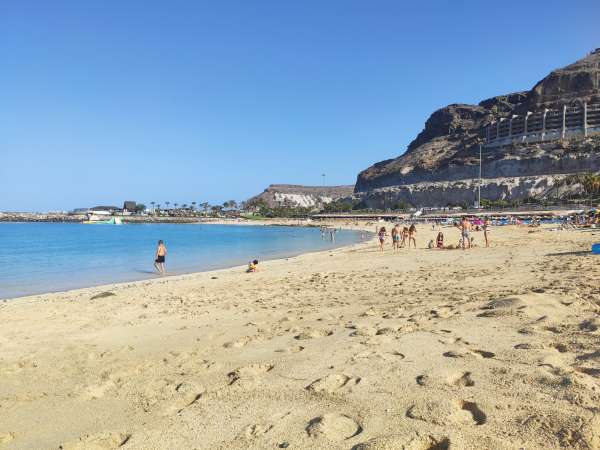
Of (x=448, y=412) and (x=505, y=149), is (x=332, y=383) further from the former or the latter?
(x=505, y=149)

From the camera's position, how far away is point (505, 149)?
105m

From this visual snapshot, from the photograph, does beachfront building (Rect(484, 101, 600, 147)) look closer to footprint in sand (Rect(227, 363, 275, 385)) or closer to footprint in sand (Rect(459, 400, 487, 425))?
footprint in sand (Rect(227, 363, 275, 385))

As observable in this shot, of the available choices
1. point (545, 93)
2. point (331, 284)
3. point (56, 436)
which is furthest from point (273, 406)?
point (545, 93)

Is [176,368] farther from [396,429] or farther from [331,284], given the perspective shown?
[331,284]

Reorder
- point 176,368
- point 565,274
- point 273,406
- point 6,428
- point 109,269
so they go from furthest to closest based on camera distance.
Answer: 1. point 109,269
2. point 565,274
3. point 176,368
4. point 6,428
5. point 273,406

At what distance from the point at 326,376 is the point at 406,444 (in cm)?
123

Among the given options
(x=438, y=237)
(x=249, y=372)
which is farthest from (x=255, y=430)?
(x=438, y=237)

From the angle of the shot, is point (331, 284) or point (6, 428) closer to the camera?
point (6, 428)

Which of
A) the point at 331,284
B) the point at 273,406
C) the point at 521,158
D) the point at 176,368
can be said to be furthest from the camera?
the point at 521,158

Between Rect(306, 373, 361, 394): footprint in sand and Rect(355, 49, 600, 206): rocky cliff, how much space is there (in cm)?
9418

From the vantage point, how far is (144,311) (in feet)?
27.1

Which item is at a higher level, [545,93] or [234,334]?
[545,93]

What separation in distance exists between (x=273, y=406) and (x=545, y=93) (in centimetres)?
14188

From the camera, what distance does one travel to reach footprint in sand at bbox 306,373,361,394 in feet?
11.0
